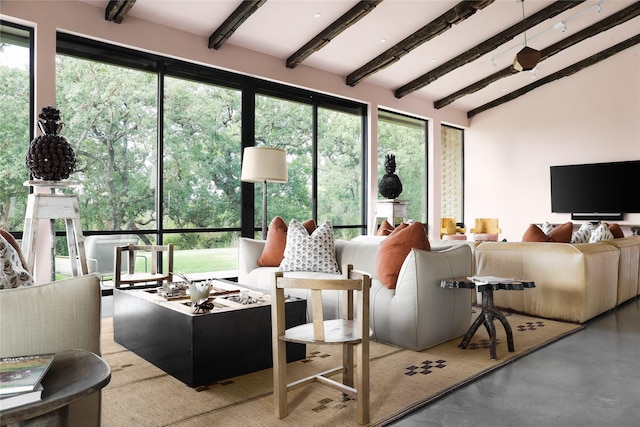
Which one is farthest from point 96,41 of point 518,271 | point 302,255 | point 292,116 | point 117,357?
point 518,271

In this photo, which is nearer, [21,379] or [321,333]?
[21,379]

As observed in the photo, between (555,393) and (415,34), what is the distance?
5108mm

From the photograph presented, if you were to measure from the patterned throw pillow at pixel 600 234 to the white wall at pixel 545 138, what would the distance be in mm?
3882

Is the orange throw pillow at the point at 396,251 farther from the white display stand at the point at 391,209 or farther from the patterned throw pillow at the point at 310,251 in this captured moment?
the white display stand at the point at 391,209

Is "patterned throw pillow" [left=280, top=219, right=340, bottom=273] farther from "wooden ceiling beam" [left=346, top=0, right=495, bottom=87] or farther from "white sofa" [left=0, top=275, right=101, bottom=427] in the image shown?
"wooden ceiling beam" [left=346, top=0, right=495, bottom=87]

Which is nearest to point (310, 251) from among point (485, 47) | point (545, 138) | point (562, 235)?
point (562, 235)

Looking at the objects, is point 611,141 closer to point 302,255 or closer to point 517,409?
point 302,255

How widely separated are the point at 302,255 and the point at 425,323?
1260 mm

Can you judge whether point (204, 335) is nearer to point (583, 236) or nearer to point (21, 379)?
point (21, 379)

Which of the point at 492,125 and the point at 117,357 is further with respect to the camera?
the point at 492,125

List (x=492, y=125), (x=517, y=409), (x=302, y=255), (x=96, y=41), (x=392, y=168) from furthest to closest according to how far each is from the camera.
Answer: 1. (x=492, y=125)
2. (x=392, y=168)
3. (x=96, y=41)
4. (x=302, y=255)
5. (x=517, y=409)

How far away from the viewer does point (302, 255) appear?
157 inches

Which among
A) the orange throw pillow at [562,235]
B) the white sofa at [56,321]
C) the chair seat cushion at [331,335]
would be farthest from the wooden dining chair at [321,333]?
the orange throw pillow at [562,235]

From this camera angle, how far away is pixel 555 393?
94.6 inches
